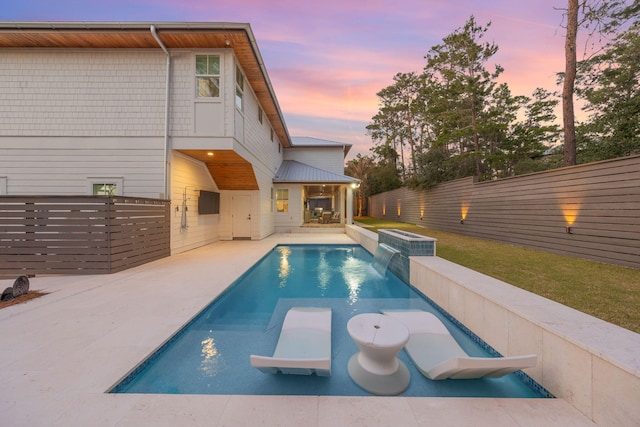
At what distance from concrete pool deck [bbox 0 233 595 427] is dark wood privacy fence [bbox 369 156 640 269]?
5.85 meters

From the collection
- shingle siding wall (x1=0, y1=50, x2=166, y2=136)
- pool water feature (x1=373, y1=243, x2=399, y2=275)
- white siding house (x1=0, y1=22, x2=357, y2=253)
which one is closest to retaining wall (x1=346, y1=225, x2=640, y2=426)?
pool water feature (x1=373, y1=243, x2=399, y2=275)

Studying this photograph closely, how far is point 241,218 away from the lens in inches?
413

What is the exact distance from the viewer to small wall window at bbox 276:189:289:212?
528 inches

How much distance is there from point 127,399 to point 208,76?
725 cm

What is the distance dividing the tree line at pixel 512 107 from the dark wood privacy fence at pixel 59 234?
1281cm

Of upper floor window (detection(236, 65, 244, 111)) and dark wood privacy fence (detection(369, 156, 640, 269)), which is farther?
upper floor window (detection(236, 65, 244, 111))

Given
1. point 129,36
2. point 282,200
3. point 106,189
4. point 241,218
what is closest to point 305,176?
point 282,200

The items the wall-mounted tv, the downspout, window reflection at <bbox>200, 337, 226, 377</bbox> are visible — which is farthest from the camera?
the wall-mounted tv

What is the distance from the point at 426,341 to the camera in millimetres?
2854

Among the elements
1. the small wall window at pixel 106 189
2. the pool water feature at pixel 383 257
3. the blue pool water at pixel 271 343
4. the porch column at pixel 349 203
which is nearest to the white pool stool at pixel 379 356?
the blue pool water at pixel 271 343

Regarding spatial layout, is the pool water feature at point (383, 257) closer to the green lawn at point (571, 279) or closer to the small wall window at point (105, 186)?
the green lawn at point (571, 279)

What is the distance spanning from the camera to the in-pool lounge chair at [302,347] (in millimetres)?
1977

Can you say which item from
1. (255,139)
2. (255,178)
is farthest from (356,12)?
(255,178)

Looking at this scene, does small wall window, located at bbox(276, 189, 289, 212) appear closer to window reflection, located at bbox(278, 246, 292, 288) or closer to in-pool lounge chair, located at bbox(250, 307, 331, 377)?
window reflection, located at bbox(278, 246, 292, 288)
